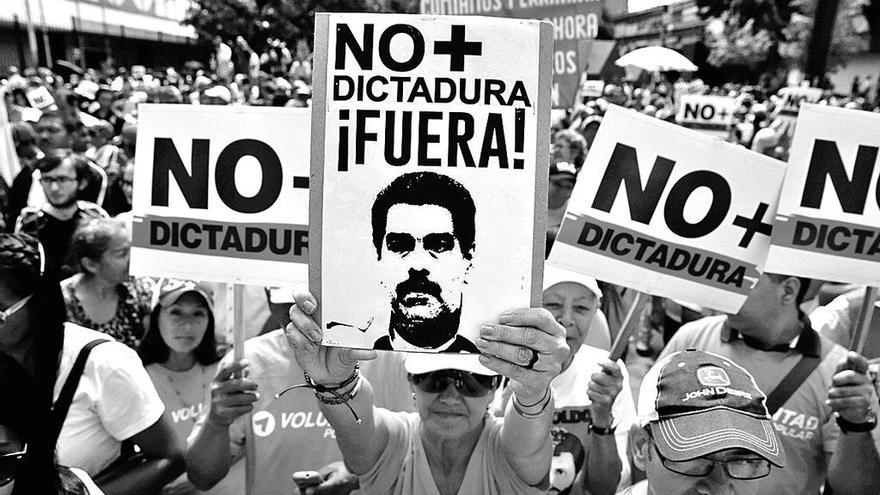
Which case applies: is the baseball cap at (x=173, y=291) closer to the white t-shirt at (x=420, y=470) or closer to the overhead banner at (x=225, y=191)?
the overhead banner at (x=225, y=191)

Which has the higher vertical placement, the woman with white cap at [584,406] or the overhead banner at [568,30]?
the overhead banner at [568,30]

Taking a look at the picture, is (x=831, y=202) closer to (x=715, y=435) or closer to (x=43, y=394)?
(x=715, y=435)

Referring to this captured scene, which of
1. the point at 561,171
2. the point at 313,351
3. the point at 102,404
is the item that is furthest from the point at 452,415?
the point at 561,171

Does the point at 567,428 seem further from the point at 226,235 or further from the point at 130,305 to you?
the point at 130,305

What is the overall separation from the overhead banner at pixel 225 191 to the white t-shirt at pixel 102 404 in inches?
18.1

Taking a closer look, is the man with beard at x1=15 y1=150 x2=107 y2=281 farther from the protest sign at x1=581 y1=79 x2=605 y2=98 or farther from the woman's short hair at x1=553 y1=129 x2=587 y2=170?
the protest sign at x1=581 y1=79 x2=605 y2=98

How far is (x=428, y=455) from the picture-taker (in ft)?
7.18

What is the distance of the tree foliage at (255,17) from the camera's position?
34.8 m

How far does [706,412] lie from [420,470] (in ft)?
2.75

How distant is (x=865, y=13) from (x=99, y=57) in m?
40.0

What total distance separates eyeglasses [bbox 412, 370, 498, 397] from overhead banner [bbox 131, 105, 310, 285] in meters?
0.73

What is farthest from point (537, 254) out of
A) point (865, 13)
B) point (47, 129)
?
point (865, 13)

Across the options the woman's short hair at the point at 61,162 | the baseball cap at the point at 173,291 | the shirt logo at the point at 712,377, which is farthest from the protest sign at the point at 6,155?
the shirt logo at the point at 712,377

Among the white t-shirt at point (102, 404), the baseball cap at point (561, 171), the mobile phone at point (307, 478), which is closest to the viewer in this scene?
the white t-shirt at point (102, 404)
